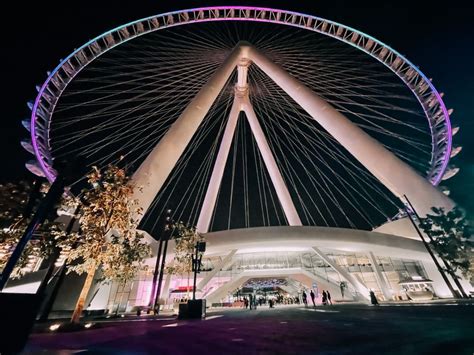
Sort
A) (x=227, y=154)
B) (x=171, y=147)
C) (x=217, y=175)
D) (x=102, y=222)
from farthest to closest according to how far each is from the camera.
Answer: (x=227, y=154) < (x=217, y=175) < (x=171, y=147) < (x=102, y=222)

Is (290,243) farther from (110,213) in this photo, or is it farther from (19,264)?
(19,264)

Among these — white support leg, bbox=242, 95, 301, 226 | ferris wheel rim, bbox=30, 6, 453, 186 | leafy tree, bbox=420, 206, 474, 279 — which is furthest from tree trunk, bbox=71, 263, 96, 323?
white support leg, bbox=242, 95, 301, 226

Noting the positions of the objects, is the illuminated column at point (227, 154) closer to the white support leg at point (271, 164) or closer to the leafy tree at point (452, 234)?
the white support leg at point (271, 164)

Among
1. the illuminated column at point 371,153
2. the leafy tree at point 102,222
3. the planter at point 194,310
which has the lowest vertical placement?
the planter at point 194,310

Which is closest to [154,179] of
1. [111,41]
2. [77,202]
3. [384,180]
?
[77,202]

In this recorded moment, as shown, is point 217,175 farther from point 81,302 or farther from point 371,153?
point 81,302

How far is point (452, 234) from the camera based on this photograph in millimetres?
23656

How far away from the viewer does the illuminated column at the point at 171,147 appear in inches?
922

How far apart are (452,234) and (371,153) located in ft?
38.5

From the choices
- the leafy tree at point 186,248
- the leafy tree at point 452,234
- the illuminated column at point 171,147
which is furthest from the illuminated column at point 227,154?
the leafy tree at point 452,234

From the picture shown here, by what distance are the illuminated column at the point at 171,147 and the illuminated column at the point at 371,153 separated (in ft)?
28.4

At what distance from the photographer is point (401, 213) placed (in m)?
37.7

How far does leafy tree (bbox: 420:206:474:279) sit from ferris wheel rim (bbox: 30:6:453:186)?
715cm

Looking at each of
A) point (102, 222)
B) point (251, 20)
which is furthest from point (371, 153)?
point (102, 222)
